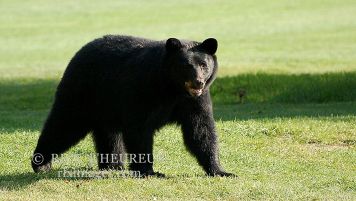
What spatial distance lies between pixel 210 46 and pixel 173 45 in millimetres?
482

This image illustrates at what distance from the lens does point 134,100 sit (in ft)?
33.9

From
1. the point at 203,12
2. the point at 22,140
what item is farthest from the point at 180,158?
the point at 203,12

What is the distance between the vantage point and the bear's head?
9938mm

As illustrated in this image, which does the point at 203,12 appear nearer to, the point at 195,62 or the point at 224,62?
the point at 224,62

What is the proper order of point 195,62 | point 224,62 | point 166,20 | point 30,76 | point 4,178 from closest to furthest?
point 195,62 < point 4,178 < point 30,76 < point 224,62 < point 166,20

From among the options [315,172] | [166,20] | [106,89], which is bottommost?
[315,172]

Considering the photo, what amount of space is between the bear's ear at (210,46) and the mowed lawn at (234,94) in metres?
1.67

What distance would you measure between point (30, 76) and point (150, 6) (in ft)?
83.6

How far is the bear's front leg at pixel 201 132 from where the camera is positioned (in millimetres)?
10398

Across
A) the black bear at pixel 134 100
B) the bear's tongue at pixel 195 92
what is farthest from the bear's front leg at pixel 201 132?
the bear's tongue at pixel 195 92

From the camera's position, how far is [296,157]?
Answer: 40.8 feet
